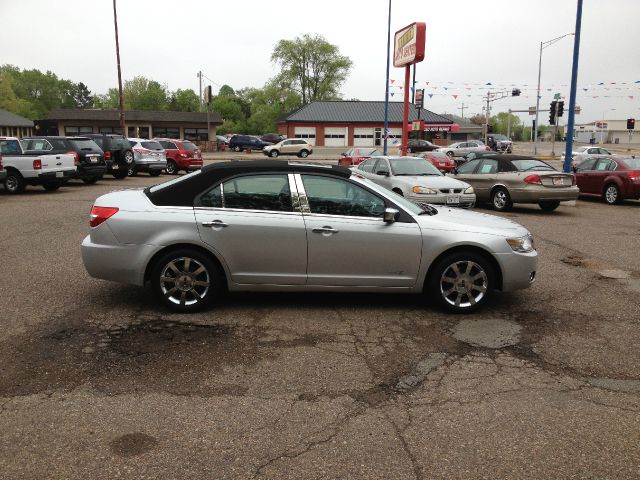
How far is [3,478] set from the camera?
301cm

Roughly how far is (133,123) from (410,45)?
163 feet

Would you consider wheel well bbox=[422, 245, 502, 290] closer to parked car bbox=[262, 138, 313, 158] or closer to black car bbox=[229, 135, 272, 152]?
parked car bbox=[262, 138, 313, 158]

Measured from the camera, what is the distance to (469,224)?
233 inches

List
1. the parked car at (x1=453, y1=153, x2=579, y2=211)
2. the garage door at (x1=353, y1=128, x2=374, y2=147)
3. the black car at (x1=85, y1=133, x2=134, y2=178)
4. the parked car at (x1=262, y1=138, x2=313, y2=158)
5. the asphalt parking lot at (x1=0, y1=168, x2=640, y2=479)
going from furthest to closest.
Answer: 1. the garage door at (x1=353, y1=128, x2=374, y2=147)
2. the parked car at (x1=262, y1=138, x2=313, y2=158)
3. the black car at (x1=85, y1=133, x2=134, y2=178)
4. the parked car at (x1=453, y1=153, x2=579, y2=211)
5. the asphalt parking lot at (x1=0, y1=168, x2=640, y2=479)

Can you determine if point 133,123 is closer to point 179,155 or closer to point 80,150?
point 179,155

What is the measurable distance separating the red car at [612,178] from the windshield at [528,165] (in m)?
3.39

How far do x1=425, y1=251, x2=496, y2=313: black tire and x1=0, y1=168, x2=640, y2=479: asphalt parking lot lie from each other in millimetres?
219

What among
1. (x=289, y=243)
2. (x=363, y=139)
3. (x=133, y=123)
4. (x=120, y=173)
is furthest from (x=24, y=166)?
(x=363, y=139)

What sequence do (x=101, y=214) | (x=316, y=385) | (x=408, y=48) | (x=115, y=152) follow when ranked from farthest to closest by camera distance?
(x=408, y=48) < (x=115, y=152) < (x=101, y=214) < (x=316, y=385)

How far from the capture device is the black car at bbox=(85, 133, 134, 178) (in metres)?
23.0

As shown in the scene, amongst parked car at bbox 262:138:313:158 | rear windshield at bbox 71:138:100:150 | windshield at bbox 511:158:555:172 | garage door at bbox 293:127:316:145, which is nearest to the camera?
windshield at bbox 511:158:555:172

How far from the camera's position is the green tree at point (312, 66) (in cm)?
9469

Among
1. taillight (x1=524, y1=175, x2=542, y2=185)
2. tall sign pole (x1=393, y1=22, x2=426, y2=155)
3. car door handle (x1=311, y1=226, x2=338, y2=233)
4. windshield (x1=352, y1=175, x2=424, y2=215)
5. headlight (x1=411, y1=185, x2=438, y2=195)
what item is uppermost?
tall sign pole (x1=393, y1=22, x2=426, y2=155)

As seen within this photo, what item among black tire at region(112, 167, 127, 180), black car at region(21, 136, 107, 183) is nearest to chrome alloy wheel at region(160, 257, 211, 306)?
black car at region(21, 136, 107, 183)
